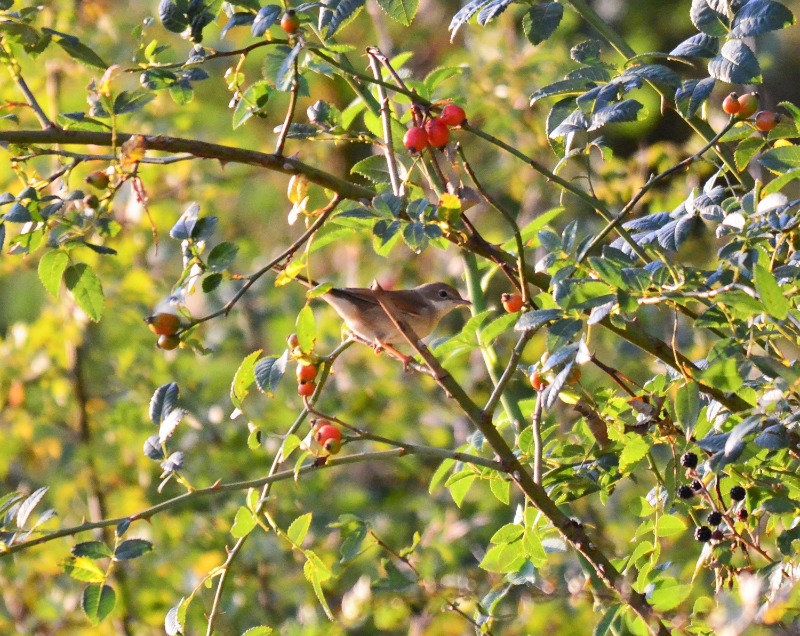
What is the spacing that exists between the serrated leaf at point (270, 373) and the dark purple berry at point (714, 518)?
2.50ft

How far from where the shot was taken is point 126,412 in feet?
13.4

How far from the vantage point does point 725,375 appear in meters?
1.36

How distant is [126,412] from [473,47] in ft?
8.86

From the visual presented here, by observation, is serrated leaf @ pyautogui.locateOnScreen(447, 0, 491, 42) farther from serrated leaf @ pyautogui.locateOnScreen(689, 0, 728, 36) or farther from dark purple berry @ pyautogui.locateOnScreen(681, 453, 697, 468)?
dark purple berry @ pyautogui.locateOnScreen(681, 453, 697, 468)


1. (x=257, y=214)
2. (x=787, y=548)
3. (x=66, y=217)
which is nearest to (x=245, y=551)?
(x=66, y=217)

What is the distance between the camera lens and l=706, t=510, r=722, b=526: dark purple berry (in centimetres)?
166

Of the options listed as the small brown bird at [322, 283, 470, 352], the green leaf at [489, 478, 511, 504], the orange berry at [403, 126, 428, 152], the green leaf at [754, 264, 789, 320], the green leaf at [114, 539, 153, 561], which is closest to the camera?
the green leaf at [754, 264, 789, 320]

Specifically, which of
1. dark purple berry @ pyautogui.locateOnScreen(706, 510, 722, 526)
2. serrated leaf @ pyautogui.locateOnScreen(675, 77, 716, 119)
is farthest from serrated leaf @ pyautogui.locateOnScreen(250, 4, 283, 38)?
dark purple berry @ pyautogui.locateOnScreen(706, 510, 722, 526)

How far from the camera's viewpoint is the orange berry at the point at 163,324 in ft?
5.24

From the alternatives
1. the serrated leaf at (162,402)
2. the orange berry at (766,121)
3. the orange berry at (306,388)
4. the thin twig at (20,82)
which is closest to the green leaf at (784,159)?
the orange berry at (766,121)

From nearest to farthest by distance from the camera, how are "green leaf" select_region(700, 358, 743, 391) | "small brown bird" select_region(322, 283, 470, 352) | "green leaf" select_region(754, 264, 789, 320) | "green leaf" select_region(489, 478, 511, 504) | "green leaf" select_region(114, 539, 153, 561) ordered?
1. "green leaf" select_region(754, 264, 789, 320)
2. "green leaf" select_region(700, 358, 743, 391)
3. "green leaf" select_region(114, 539, 153, 561)
4. "green leaf" select_region(489, 478, 511, 504)
5. "small brown bird" select_region(322, 283, 470, 352)

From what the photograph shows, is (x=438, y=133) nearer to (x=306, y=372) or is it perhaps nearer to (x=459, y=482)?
(x=306, y=372)

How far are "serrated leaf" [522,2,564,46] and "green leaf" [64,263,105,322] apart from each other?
2.88 feet

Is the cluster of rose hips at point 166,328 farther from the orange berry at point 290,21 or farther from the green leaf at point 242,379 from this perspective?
the orange berry at point 290,21
